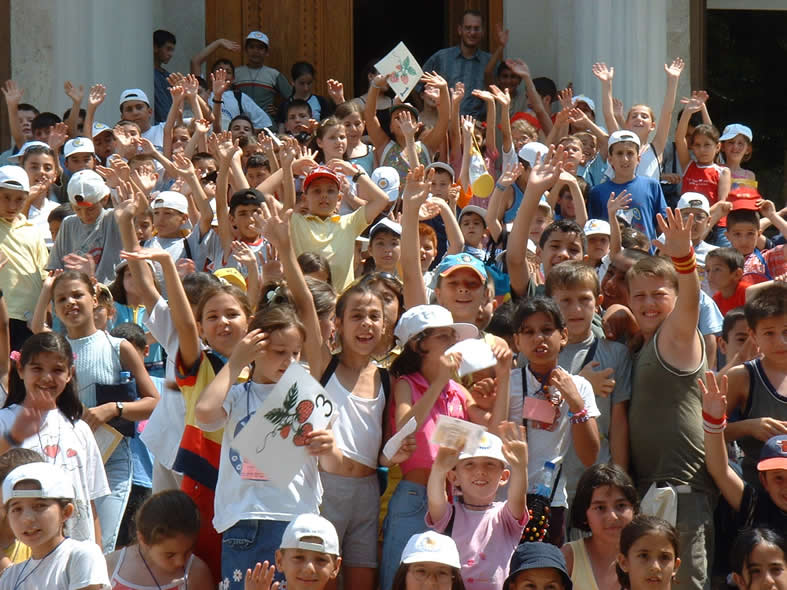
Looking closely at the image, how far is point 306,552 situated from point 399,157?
5.97m

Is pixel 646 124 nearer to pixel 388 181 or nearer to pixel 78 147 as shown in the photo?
pixel 388 181

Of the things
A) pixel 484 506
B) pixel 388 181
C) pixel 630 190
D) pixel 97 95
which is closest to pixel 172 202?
pixel 388 181

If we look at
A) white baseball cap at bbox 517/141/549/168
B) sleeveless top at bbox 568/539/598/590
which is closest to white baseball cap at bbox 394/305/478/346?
sleeveless top at bbox 568/539/598/590

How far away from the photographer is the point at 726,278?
9016 millimetres

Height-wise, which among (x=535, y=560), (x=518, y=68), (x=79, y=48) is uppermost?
(x=79, y=48)

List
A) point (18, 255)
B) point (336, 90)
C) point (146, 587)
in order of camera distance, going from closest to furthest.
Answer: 1. point (146, 587)
2. point (18, 255)
3. point (336, 90)

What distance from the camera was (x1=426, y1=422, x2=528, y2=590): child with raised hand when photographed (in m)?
6.01

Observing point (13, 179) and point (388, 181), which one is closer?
point (13, 179)

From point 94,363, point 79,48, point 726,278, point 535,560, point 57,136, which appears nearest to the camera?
point 535,560

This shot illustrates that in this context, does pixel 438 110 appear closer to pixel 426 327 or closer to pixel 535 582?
pixel 426 327

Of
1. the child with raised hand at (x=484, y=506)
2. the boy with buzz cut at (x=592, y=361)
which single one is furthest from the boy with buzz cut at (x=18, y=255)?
the child with raised hand at (x=484, y=506)

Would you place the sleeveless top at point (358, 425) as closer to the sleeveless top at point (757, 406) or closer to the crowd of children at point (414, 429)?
the crowd of children at point (414, 429)

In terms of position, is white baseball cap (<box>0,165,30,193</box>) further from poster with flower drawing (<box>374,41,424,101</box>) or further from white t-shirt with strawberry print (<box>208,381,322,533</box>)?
white t-shirt with strawberry print (<box>208,381,322,533</box>)

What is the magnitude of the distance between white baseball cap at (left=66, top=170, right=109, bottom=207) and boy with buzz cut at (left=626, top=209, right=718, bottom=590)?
4239 millimetres
